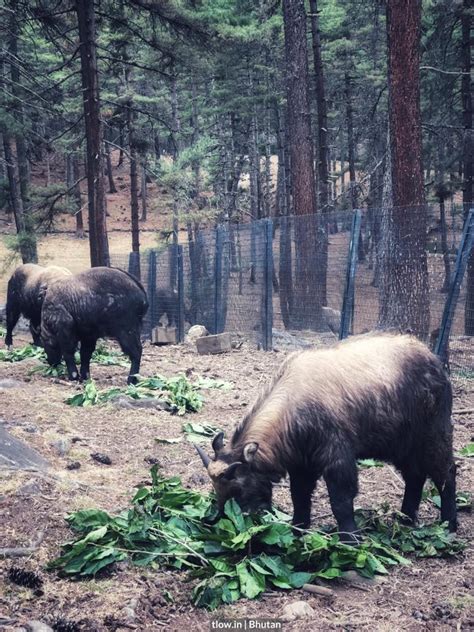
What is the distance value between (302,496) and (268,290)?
8.68 metres

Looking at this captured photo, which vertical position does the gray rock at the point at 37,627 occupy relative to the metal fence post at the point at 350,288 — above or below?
below

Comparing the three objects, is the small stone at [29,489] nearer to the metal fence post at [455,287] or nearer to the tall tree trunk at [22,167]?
the metal fence post at [455,287]

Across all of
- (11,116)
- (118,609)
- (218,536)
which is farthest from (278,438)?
(11,116)

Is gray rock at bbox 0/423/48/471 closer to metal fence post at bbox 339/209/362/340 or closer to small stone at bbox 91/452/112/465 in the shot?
small stone at bbox 91/452/112/465

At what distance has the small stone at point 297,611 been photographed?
12.3 ft

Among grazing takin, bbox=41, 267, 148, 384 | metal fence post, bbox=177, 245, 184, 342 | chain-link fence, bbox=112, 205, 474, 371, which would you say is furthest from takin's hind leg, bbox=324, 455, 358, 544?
metal fence post, bbox=177, 245, 184, 342

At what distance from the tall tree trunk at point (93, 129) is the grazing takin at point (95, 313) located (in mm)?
4676

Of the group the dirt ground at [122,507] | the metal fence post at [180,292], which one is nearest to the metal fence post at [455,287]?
the dirt ground at [122,507]

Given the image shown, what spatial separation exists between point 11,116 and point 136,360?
1203 centimetres

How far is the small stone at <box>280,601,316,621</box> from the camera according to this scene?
3.74 meters

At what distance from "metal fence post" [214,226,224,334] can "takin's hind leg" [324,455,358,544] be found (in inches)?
419

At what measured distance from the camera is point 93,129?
1491cm

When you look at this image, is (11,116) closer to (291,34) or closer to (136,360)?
(291,34)

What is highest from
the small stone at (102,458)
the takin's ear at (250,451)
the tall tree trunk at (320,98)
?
the tall tree trunk at (320,98)
